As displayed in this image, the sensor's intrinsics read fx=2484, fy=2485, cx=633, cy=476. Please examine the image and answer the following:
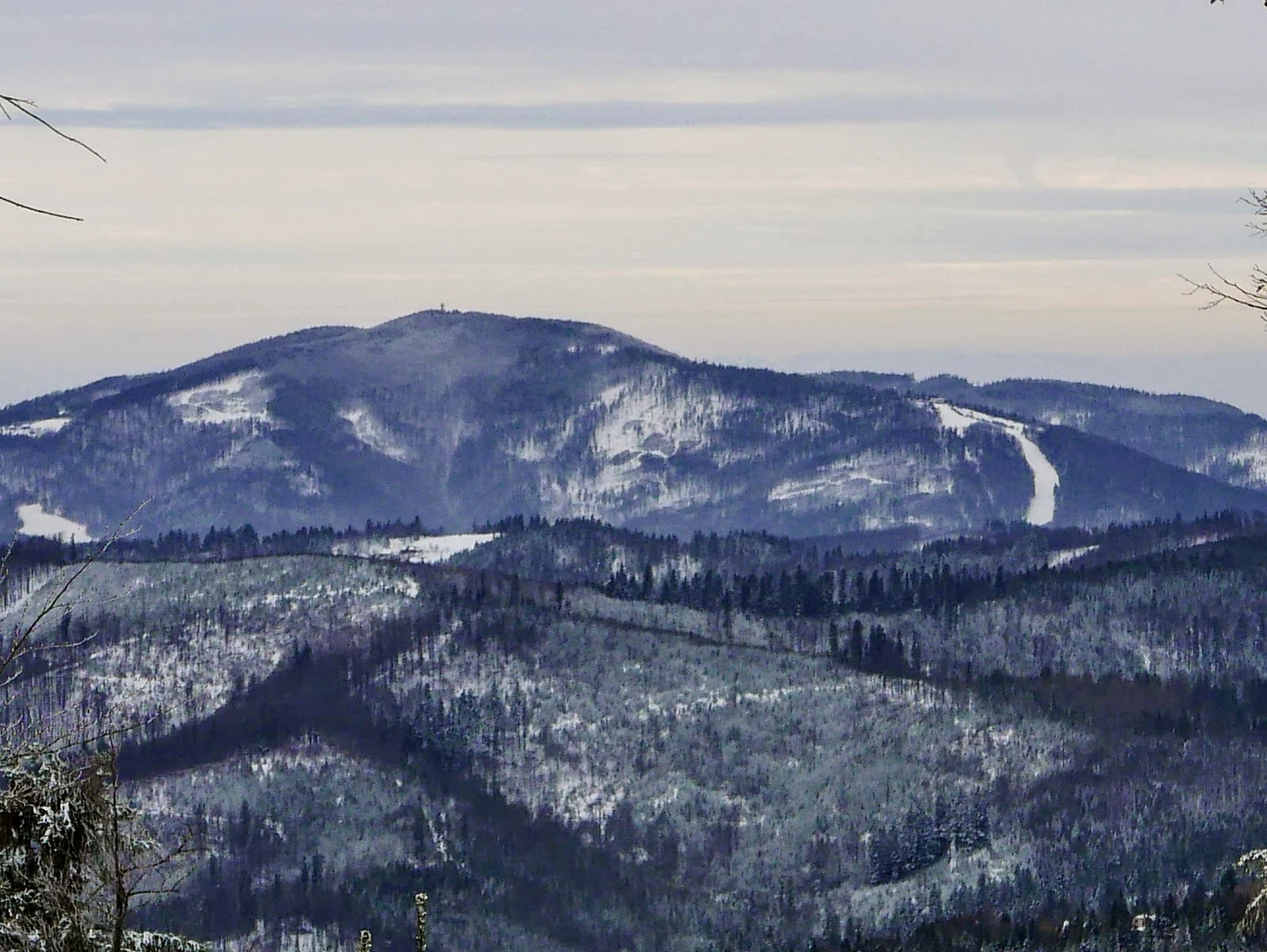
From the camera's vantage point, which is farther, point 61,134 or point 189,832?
point 189,832

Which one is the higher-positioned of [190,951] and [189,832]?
[189,832]

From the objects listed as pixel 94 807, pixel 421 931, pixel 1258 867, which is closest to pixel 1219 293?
pixel 1258 867

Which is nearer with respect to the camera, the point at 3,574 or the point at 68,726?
the point at 3,574

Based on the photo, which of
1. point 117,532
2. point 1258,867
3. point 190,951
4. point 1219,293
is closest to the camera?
point 117,532

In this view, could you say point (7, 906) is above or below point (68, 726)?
below

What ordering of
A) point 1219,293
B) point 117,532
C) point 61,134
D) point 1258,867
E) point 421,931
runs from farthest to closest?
point 1258,867 → point 421,931 → point 1219,293 → point 117,532 → point 61,134

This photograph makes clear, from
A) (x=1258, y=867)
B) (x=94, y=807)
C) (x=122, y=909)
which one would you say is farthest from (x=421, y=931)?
(x=1258, y=867)

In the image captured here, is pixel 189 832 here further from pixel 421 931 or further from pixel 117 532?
pixel 117 532

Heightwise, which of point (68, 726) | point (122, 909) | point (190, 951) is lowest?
point (190, 951)

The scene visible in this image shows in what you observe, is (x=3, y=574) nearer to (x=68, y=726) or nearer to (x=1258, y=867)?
(x=68, y=726)

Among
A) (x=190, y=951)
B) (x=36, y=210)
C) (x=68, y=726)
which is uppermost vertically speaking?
(x=36, y=210)
